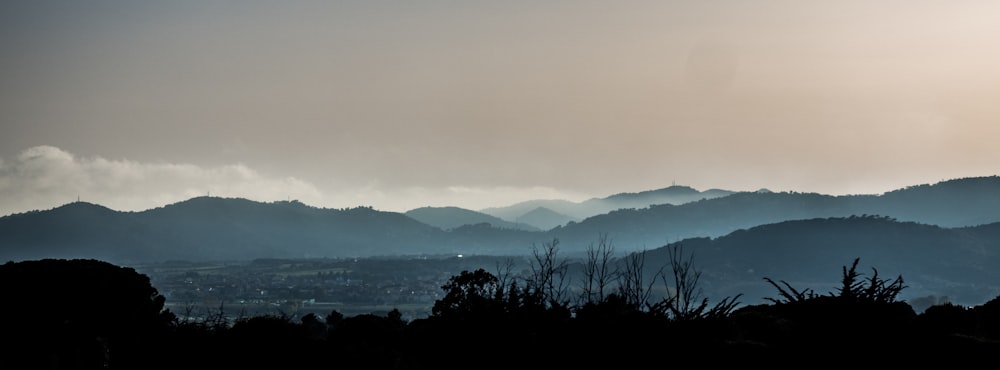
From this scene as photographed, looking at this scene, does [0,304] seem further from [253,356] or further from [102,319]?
[253,356]

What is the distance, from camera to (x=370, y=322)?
49.2 meters

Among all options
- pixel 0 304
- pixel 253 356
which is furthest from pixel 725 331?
pixel 0 304

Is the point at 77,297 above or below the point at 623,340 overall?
above

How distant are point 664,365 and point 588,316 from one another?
1.59 meters

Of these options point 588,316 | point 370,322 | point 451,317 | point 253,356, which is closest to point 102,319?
point 370,322

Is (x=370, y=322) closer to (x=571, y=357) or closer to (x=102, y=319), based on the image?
(x=102, y=319)

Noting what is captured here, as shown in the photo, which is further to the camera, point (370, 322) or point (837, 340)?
point (370, 322)

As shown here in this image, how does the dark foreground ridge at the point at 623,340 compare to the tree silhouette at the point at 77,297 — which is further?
the tree silhouette at the point at 77,297

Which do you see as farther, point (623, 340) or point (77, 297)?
point (77, 297)

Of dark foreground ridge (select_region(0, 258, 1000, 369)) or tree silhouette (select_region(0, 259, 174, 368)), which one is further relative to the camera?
tree silhouette (select_region(0, 259, 174, 368))

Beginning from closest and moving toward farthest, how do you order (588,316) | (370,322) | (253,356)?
1. (588,316)
2. (253,356)
3. (370,322)

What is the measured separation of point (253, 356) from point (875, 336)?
36.6 ft

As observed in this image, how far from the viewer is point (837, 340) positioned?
1327 cm

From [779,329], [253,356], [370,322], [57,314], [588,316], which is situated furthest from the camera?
[370,322]
